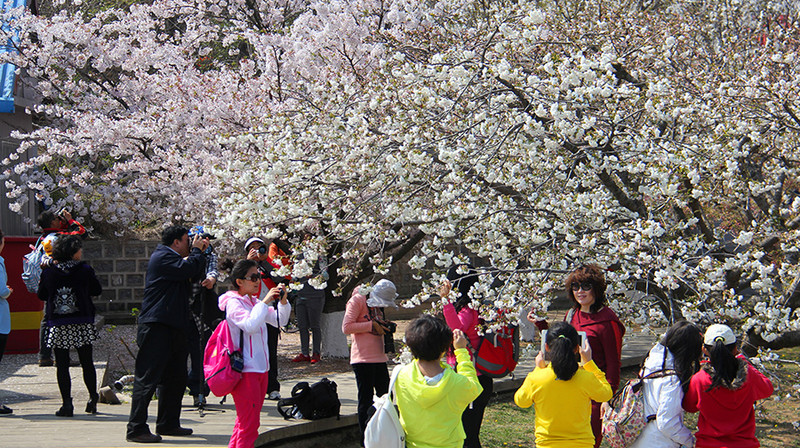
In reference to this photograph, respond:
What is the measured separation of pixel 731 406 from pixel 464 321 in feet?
7.83

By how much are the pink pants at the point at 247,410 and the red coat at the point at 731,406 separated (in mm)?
2710

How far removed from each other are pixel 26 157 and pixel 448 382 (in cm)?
988

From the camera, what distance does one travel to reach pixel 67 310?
636cm

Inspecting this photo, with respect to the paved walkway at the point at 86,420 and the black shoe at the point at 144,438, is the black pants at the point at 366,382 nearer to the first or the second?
the paved walkway at the point at 86,420

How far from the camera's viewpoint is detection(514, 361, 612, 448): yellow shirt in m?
4.38

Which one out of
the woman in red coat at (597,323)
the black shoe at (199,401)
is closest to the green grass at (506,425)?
the woman in red coat at (597,323)

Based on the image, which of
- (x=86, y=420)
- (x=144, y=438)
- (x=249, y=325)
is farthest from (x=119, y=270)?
(x=249, y=325)

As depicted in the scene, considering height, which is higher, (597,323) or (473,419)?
(597,323)

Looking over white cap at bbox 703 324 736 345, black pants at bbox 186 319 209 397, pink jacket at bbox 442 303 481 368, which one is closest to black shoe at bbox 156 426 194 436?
black pants at bbox 186 319 209 397

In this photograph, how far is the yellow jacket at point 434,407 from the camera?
4.10 meters

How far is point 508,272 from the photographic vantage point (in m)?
6.71

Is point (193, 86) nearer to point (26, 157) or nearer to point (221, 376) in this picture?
point (26, 157)

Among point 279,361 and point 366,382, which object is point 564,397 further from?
point 279,361

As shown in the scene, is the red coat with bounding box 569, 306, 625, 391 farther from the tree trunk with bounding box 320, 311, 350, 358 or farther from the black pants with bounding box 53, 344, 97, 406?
the tree trunk with bounding box 320, 311, 350, 358
